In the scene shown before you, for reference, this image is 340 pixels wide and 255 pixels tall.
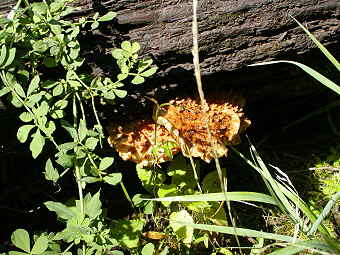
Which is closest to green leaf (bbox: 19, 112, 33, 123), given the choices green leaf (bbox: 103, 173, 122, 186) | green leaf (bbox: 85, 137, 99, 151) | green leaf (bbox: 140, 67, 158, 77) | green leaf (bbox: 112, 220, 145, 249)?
green leaf (bbox: 85, 137, 99, 151)

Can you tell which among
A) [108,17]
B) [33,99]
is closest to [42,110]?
[33,99]

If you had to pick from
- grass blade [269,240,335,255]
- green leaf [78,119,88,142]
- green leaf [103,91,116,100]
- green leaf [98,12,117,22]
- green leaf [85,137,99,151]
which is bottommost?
grass blade [269,240,335,255]

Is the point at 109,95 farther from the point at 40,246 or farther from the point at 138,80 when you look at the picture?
the point at 40,246

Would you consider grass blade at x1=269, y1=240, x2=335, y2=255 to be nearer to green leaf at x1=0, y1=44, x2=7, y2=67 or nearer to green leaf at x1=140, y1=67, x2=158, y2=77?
green leaf at x1=140, y1=67, x2=158, y2=77

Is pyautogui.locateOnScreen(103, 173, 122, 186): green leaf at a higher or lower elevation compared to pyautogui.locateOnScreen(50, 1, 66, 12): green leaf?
lower

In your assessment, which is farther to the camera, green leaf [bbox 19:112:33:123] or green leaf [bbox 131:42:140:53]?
green leaf [bbox 131:42:140:53]

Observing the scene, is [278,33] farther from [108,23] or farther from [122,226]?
[122,226]

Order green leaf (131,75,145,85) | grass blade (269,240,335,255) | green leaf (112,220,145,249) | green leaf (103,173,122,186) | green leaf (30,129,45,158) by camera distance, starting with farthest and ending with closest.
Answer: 1. green leaf (112,220,145,249)
2. green leaf (131,75,145,85)
3. green leaf (103,173,122,186)
4. green leaf (30,129,45,158)
5. grass blade (269,240,335,255)

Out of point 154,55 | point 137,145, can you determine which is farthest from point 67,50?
point 137,145
